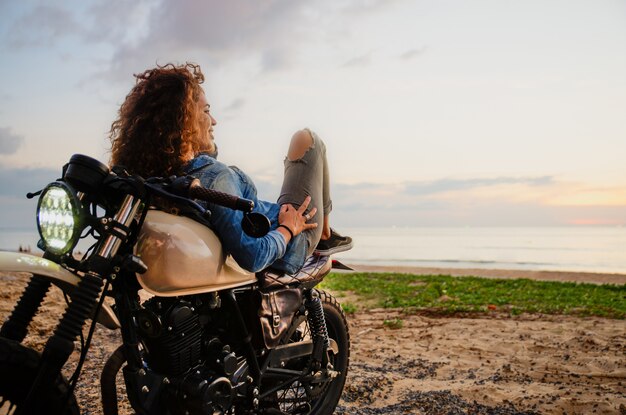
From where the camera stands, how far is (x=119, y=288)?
2.27 meters

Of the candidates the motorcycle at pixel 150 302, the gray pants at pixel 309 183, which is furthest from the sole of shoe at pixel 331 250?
the motorcycle at pixel 150 302

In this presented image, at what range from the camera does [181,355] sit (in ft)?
8.02

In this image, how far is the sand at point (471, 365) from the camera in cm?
426

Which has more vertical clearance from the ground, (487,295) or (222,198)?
(222,198)

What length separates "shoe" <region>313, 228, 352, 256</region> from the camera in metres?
3.57

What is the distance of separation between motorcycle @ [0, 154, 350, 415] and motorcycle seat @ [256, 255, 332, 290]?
11 millimetres

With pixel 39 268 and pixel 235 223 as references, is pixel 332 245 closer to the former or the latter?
pixel 235 223

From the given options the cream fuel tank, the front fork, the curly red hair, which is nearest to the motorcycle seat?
the cream fuel tank

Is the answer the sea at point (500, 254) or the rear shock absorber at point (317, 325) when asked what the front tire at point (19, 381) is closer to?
the rear shock absorber at point (317, 325)

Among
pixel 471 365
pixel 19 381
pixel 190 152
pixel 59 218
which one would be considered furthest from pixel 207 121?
pixel 471 365

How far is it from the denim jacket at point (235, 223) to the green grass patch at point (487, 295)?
Result: 8061 millimetres

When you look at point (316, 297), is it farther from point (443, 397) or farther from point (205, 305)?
point (443, 397)

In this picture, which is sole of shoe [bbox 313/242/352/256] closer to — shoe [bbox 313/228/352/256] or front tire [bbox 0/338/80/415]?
shoe [bbox 313/228/352/256]

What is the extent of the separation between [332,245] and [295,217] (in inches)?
24.6
